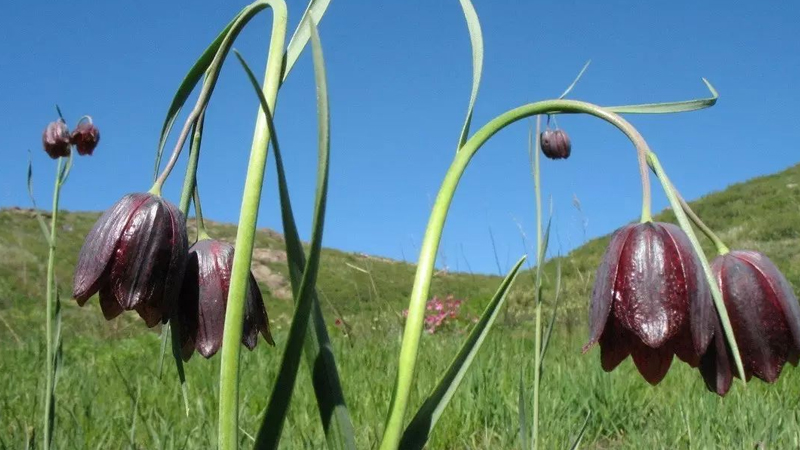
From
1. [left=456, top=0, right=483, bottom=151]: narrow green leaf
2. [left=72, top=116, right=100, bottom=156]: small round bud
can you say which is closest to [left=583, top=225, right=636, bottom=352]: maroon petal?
[left=456, top=0, right=483, bottom=151]: narrow green leaf

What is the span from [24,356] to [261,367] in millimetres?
1584

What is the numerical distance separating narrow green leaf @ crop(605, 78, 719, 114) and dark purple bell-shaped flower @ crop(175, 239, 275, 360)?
46 cm

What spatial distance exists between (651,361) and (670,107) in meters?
0.30

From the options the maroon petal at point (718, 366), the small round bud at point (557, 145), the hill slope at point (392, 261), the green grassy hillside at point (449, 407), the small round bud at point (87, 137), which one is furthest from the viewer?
the hill slope at point (392, 261)

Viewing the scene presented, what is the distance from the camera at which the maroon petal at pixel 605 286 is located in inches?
33.7

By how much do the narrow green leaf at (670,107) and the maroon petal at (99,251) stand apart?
0.56m

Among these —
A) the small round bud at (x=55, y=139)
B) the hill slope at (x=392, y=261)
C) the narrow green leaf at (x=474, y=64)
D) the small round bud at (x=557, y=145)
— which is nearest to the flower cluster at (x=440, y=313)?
the small round bud at (x=557, y=145)

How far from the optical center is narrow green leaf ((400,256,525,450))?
88cm

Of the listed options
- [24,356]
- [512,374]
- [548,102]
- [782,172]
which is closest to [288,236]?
[548,102]

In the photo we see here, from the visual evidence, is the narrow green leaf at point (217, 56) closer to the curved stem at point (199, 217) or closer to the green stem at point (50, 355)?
the curved stem at point (199, 217)

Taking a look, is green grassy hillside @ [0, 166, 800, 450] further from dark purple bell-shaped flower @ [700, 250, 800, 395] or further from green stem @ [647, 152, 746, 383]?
green stem @ [647, 152, 746, 383]

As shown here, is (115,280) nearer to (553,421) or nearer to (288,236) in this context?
(288,236)

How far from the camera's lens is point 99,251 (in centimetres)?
90

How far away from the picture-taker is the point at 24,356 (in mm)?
3641
